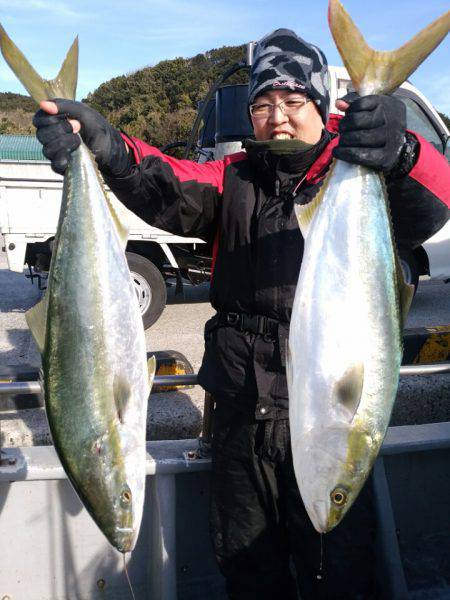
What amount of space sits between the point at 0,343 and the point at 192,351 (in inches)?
71.8

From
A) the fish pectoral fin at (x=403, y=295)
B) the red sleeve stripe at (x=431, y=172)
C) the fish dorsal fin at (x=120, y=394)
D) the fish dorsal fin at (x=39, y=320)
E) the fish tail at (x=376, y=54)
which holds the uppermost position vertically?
the fish tail at (x=376, y=54)

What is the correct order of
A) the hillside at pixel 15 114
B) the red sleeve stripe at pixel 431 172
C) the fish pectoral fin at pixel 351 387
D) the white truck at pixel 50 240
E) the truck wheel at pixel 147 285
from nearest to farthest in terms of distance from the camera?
the fish pectoral fin at pixel 351 387, the red sleeve stripe at pixel 431 172, the white truck at pixel 50 240, the truck wheel at pixel 147 285, the hillside at pixel 15 114

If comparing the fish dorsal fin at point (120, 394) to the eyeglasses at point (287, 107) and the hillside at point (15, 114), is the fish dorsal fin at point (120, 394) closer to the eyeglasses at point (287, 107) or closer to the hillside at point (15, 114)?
the eyeglasses at point (287, 107)

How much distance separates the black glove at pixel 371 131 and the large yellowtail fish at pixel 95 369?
79cm

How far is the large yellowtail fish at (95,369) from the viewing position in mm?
1790

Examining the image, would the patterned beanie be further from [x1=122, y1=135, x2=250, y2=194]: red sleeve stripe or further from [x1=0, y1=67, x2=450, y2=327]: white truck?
[x1=0, y1=67, x2=450, y2=327]: white truck

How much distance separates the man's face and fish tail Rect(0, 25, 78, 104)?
72 cm

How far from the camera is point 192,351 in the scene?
212 inches

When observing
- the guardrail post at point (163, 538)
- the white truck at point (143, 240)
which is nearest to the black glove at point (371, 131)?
the guardrail post at point (163, 538)

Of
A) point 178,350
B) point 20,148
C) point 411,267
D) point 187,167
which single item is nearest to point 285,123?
point 187,167

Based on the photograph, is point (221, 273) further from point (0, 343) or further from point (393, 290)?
point (0, 343)

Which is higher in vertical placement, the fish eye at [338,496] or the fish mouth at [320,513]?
the fish eye at [338,496]

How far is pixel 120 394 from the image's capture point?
1.79m

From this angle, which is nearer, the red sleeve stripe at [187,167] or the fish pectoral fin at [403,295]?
the fish pectoral fin at [403,295]
